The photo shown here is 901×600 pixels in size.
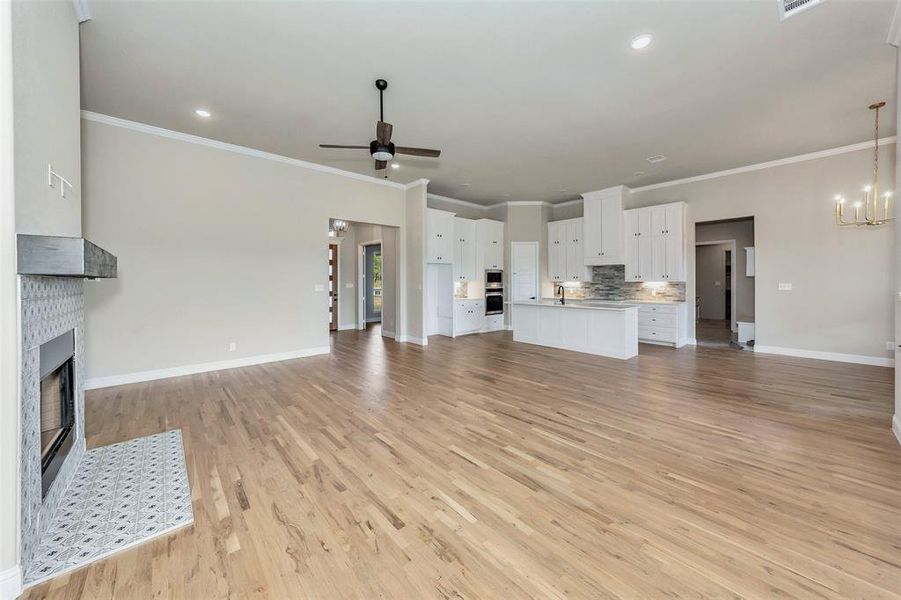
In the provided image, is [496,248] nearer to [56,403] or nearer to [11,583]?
[56,403]

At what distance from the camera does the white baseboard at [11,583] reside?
1419 millimetres

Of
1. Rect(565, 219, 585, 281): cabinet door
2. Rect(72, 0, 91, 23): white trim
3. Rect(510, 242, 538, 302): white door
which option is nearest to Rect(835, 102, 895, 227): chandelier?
Rect(565, 219, 585, 281): cabinet door

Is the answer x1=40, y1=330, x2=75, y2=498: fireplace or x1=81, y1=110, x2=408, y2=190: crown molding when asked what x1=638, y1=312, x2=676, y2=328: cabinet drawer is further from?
x1=40, y1=330, x2=75, y2=498: fireplace

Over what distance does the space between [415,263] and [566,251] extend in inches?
147

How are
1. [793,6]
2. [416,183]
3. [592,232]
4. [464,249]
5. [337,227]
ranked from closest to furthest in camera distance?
[793,6] < [416,183] < [592,232] < [464,249] < [337,227]

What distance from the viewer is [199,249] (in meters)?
4.84

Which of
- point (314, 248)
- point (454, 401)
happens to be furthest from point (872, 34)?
point (314, 248)

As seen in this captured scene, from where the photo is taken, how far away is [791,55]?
10.2 feet

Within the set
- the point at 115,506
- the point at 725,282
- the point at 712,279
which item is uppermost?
the point at 712,279

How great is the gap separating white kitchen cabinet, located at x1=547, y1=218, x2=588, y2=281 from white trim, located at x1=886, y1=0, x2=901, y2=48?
17.6ft

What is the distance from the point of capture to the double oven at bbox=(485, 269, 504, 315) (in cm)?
865

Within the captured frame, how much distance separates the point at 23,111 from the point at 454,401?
349 cm

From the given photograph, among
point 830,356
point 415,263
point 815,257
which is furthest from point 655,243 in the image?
point 415,263

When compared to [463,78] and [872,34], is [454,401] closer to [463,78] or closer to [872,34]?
[463,78]
